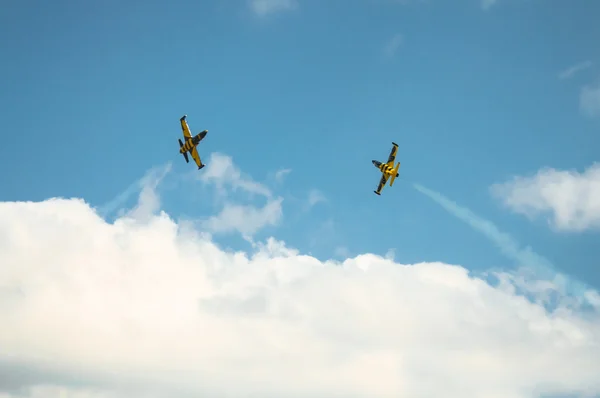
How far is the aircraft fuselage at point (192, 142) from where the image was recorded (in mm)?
150875

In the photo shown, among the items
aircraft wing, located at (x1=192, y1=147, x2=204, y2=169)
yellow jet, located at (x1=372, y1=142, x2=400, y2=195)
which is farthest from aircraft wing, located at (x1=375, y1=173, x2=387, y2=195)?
aircraft wing, located at (x1=192, y1=147, x2=204, y2=169)

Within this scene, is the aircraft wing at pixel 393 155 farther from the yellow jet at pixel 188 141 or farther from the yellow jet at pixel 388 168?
the yellow jet at pixel 188 141

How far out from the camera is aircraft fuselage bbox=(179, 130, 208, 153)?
495ft

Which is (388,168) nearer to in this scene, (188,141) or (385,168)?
(385,168)

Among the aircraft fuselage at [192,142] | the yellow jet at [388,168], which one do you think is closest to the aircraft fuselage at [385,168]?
the yellow jet at [388,168]

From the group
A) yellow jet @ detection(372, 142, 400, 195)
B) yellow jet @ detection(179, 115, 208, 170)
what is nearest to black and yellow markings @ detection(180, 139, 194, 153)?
yellow jet @ detection(179, 115, 208, 170)

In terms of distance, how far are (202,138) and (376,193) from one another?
6140cm

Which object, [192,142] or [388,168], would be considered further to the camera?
[388,168]

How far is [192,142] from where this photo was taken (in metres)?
153

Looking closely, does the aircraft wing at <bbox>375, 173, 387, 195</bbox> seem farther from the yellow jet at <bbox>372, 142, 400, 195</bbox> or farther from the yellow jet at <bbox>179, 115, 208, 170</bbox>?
the yellow jet at <bbox>179, 115, 208, 170</bbox>

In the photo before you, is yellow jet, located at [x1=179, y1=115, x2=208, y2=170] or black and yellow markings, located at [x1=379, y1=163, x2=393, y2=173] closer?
yellow jet, located at [x1=179, y1=115, x2=208, y2=170]

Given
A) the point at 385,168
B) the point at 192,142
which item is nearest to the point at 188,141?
the point at 192,142

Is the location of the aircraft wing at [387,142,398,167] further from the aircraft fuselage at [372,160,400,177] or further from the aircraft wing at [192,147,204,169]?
the aircraft wing at [192,147,204,169]

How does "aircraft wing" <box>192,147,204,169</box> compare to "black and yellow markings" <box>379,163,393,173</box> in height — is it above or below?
below
